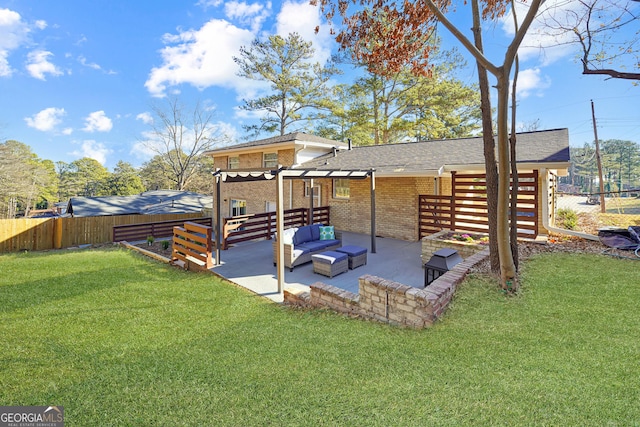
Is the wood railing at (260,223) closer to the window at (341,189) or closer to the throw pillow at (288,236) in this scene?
the window at (341,189)

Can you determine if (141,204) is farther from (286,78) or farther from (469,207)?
(469,207)

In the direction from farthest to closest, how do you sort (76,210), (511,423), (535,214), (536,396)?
(76,210), (535,214), (536,396), (511,423)

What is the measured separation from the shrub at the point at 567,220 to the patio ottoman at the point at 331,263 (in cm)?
1002

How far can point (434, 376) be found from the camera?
3.02 metres

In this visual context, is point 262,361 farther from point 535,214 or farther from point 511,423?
point 535,214

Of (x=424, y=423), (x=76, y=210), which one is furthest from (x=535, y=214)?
(x=76, y=210)

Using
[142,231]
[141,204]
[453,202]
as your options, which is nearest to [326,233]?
[453,202]

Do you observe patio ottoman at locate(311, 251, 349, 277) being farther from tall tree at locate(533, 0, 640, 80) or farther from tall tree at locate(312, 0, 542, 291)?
tall tree at locate(533, 0, 640, 80)

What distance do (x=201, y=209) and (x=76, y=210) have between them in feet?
26.2

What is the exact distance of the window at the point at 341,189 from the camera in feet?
46.2

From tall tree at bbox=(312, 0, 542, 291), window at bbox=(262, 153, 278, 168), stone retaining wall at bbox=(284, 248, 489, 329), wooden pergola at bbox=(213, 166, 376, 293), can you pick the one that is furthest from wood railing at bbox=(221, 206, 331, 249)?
tall tree at bbox=(312, 0, 542, 291)

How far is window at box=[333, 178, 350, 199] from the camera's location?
555 inches

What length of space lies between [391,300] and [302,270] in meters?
3.78

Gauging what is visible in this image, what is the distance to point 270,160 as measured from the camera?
53.7 feet
